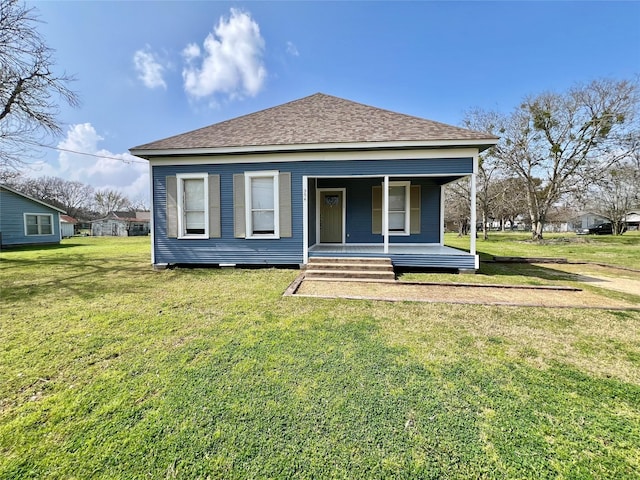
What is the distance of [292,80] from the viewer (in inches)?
536

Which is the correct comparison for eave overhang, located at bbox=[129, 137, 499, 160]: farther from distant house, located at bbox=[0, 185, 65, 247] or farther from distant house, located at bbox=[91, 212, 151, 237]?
distant house, located at bbox=[91, 212, 151, 237]

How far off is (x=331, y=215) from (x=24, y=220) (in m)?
20.9

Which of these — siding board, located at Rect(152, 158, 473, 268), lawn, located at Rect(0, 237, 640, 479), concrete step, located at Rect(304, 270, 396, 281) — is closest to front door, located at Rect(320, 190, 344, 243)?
siding board, located at Rect(152, 158, 473, 268)

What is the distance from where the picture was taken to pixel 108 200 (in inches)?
2021

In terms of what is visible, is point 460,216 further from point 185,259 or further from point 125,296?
point 125,296

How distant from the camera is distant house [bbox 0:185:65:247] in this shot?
1623 centimetres

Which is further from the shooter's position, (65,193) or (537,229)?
(65,193)

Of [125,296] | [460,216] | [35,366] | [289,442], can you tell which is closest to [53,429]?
[35,366]

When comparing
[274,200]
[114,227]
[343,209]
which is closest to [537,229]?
[343,209]

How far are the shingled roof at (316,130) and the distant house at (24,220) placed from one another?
16400mm

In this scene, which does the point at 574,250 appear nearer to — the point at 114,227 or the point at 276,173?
the point at 276,173

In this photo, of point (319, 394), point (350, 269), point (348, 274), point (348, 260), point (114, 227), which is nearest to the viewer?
Result: point (319, 394)

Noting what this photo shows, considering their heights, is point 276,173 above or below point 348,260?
above

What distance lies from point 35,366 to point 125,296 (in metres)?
2.61
